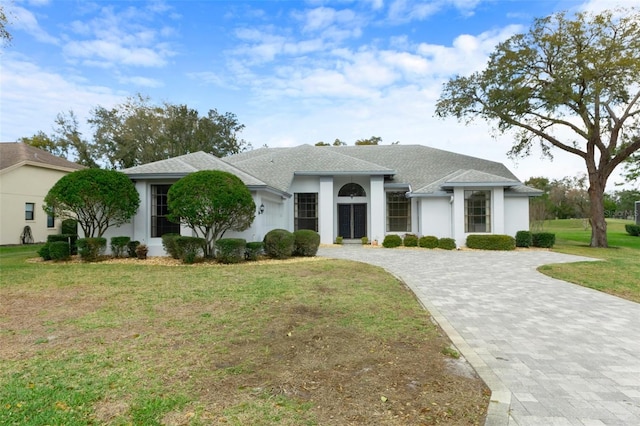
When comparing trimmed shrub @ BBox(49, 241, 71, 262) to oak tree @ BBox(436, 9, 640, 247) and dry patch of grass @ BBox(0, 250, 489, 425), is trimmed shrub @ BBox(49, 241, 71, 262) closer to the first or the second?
dry patch of grass @ BBox(0, 250, 489, 425)

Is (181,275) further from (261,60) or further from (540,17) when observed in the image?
(540,17)

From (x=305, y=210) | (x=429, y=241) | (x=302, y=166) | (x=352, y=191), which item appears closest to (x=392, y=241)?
(x=429, y=241)

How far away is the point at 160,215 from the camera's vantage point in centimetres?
1343

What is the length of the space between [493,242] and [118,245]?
15.9 m

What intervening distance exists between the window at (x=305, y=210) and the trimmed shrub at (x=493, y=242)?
811cm

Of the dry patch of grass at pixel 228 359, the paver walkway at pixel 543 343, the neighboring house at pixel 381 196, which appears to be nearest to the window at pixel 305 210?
the neighboring house at pixel 381 196

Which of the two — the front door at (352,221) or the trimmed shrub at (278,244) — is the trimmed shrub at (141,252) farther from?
the front door at (352,221)

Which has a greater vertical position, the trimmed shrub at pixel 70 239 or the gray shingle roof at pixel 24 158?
the gray shingle roof at pixel 24 158

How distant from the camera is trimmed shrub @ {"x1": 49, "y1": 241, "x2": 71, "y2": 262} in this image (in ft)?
39.4

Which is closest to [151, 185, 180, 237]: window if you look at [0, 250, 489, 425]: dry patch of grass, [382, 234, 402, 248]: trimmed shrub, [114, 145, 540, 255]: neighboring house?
[114, 145, 540, 255]: neighboring house

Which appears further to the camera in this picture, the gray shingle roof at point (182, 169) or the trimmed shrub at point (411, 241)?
the trimmed shrub at point (411, 241)

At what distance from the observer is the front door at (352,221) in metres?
19.7

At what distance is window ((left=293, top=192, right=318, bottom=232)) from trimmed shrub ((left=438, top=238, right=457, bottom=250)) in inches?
258

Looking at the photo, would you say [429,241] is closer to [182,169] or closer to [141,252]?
[182,169]
